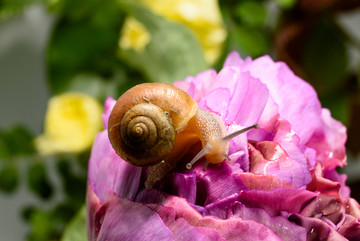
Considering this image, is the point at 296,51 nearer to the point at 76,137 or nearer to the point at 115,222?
the point at 76,137

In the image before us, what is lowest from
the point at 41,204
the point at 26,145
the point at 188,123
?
the point at 41,204

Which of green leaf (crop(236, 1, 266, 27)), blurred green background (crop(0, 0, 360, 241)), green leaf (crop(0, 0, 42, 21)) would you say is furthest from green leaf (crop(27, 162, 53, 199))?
green leaf (crop(236, 1, 266, 27))

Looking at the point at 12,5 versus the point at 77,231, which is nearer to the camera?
the point at 77,231

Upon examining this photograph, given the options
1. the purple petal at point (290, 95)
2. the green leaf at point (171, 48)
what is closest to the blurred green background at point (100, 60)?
the green leaf at point (171, 48)

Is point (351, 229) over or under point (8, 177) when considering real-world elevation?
over

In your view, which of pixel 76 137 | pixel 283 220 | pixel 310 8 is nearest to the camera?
pixel 283 220

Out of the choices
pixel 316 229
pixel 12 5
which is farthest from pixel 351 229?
pixel 12 5

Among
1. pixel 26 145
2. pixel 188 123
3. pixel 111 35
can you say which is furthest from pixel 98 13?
pixel 188 123

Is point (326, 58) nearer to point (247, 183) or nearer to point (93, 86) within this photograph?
point (93, 86)
